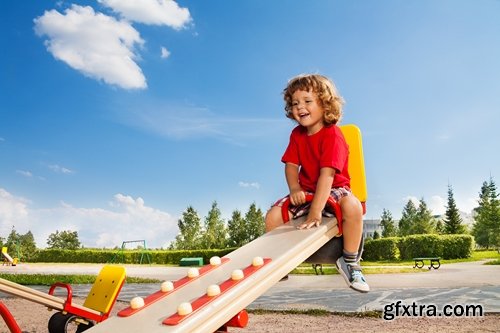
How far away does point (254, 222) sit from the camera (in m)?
34.3

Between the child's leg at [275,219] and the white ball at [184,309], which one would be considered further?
the child's leg at [275,219]

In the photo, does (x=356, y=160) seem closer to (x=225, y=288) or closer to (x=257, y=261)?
(x=257, y=261)

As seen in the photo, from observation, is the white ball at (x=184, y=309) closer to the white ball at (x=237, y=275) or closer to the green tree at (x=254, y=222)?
the white ball at (x=237, y=275)

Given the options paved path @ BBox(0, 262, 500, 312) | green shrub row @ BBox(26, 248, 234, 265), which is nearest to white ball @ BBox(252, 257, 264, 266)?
paved path @ BBox(0, 262, 500, 312)

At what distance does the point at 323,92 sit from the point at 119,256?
1213 inches

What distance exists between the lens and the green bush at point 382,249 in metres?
26.0

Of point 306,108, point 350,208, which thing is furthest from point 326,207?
point 306,108

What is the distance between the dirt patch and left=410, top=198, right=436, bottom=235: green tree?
33.5 m

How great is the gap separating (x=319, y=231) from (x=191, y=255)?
2652 centimetres

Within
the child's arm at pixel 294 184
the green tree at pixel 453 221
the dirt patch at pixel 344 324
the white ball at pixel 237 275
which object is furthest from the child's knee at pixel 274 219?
the green tree at pixel 453 221

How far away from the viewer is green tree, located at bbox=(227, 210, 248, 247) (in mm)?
34312

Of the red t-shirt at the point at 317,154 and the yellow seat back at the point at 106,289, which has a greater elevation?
the red t-shirt at the point at 317,154

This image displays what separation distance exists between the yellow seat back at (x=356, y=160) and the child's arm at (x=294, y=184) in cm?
36

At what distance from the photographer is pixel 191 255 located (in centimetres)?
2836
